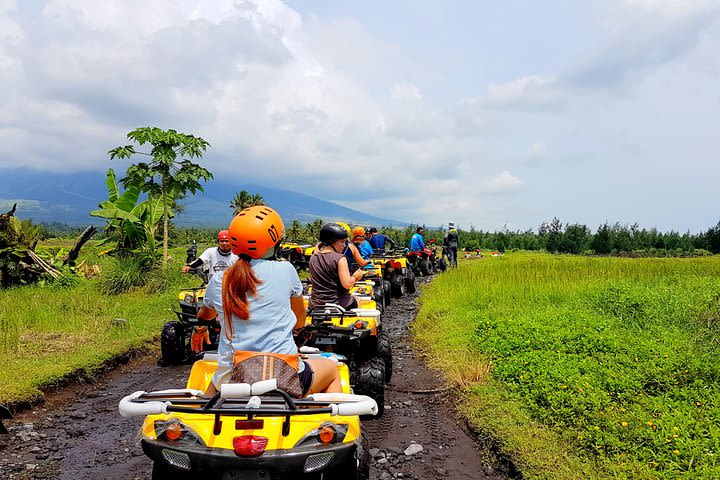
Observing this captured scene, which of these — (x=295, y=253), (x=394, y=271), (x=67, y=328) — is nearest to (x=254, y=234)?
(x=67, y=328)

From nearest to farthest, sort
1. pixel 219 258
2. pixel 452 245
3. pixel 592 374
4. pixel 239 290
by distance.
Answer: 1. pixel 239 290
2. pixel 592 374
3. pixel 219 258
4. pixel 452 245

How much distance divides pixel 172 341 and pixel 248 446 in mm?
5597

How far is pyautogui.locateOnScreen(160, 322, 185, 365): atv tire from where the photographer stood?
7.71 metres

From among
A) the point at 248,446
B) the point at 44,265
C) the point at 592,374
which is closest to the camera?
the point at 248,446

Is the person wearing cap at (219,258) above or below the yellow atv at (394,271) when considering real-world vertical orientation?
above

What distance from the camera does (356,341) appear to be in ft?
17.5

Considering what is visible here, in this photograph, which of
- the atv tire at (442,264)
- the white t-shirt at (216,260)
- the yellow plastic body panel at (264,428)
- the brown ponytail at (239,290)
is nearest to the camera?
the yellow plastic body panel at (264,428)

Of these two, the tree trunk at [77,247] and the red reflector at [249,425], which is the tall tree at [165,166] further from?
the red reflector at [249,425]

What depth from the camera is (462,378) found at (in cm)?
640

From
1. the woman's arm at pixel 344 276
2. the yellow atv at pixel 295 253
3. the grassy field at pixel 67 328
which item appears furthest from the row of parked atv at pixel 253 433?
the yellow atv at pixel 295 253

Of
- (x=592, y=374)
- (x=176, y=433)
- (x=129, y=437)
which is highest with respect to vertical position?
(x=176, y=433)

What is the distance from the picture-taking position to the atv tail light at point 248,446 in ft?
8.50

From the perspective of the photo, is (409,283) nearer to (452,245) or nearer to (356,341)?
(452,245)

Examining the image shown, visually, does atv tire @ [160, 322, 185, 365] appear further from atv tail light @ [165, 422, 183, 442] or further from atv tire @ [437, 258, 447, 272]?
atv tire @ [437, 258, 447, 272]
